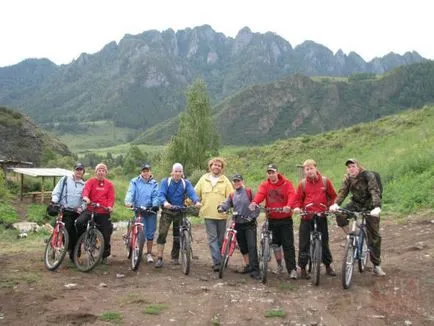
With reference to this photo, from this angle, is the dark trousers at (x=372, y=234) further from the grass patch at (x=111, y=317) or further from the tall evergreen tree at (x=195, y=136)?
the tall evergreen tree at (x=195, y=136)

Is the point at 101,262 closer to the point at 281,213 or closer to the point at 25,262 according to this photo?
the point at 25,262

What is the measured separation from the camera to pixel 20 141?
58.1 metres

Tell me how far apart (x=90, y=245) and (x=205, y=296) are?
2921 mm

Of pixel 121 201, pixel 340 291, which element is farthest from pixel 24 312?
pixel 121 201

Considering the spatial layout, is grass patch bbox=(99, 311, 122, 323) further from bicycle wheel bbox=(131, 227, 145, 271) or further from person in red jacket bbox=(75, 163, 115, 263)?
person in red jacket bbox=(75, 163, 115, 263)

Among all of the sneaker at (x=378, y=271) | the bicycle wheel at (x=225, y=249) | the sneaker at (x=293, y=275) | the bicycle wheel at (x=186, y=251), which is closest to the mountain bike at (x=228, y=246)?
the bicycle wheel at (x=225, y=249)

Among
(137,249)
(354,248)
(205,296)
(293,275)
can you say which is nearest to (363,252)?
(354,248)

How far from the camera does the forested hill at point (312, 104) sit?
164 metres

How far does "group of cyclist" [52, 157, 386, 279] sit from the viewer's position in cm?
891

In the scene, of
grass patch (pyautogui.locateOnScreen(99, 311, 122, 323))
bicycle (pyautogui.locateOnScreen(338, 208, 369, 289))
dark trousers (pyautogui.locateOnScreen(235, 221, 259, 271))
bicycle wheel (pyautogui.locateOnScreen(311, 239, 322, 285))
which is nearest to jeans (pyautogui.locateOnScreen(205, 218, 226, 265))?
dark trousers (pyautogui.locateOnScreen(235, 221, 259, 271))

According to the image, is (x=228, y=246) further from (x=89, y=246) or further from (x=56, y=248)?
(x=56, y=248)

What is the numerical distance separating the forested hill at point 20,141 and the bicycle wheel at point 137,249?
48.2 metres

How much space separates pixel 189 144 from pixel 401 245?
32.2 m

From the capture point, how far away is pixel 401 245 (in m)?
11.7
